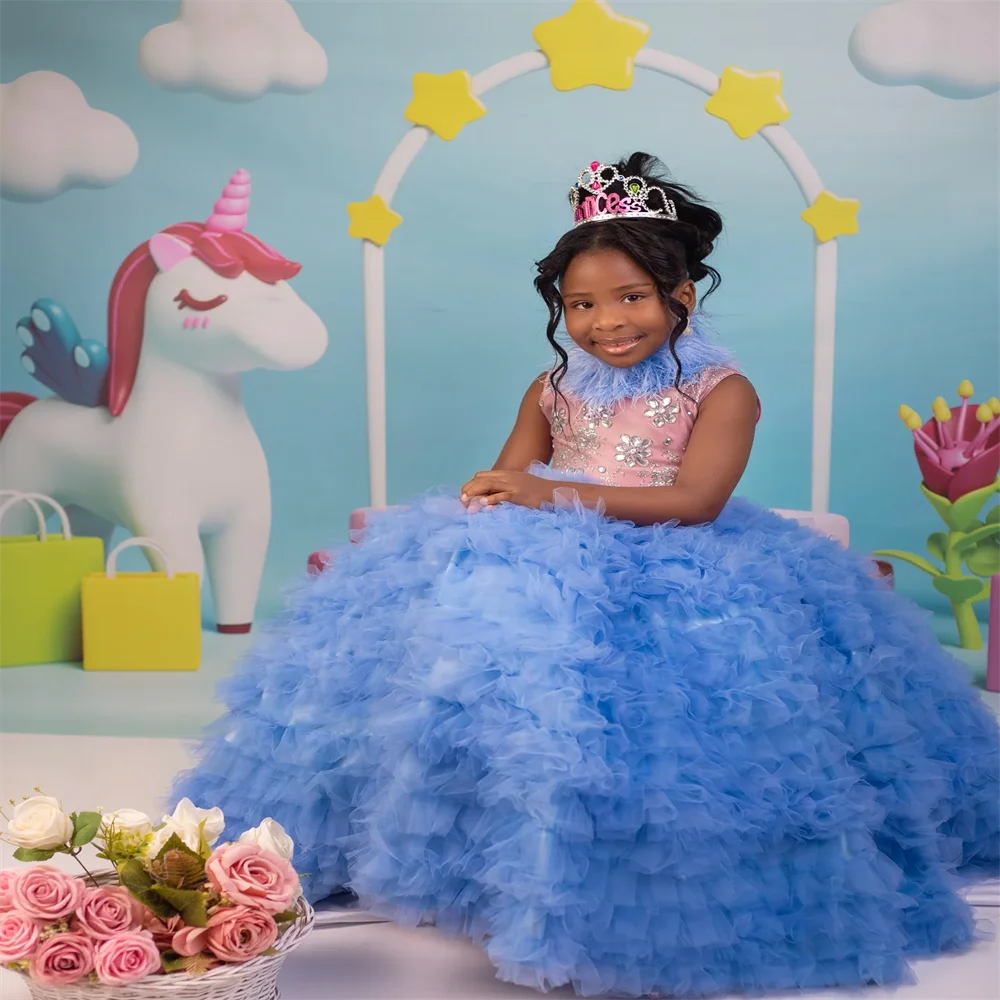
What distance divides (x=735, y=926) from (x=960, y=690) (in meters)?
0.77

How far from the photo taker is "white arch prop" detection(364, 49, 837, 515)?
405 centimetres

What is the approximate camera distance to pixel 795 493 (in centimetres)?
484

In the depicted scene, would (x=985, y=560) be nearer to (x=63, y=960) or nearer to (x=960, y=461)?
(x=960, y=461)

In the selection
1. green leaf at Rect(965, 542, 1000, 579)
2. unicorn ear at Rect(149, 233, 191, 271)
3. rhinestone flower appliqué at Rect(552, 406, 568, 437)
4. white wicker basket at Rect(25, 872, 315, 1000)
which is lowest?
white wicker basket at Rect(25, 872, 315, 1000)

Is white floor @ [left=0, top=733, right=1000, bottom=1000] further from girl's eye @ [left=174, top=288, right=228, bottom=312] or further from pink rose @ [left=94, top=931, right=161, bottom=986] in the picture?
girl's eye @ [left=174, top=288, right=228, bottom=312]

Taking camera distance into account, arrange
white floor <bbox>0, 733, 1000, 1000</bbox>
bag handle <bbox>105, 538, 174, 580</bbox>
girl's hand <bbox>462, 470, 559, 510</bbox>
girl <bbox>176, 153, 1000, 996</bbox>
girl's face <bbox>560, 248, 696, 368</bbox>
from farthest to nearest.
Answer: bag handle <bbox>105, 538, 174, 580</bbox>, girl's face <bbox>560, 248, 696, 368</bbox>, girl's hand <bbox>462, 470, 559, 510</bbox>, white floor <bbox>0, 733, 1000, 1000</bbox>, girl <bbox>176, 153, 1000, 996</bbox>

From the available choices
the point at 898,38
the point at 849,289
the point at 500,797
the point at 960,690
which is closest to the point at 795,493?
the point at 849,289

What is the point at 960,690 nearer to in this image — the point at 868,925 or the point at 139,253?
the point at 868,925

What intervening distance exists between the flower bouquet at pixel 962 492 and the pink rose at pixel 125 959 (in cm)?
335

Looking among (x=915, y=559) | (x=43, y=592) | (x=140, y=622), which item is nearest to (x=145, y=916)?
(x=140, y=622)

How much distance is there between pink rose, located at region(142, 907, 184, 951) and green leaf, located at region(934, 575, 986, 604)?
3.39 meters

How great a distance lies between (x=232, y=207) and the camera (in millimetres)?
4695

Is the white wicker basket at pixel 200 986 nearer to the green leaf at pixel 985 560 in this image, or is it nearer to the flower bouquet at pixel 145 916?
the flower bouquet at pixel 145 916

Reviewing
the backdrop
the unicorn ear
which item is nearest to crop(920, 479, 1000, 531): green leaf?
the backdrop
